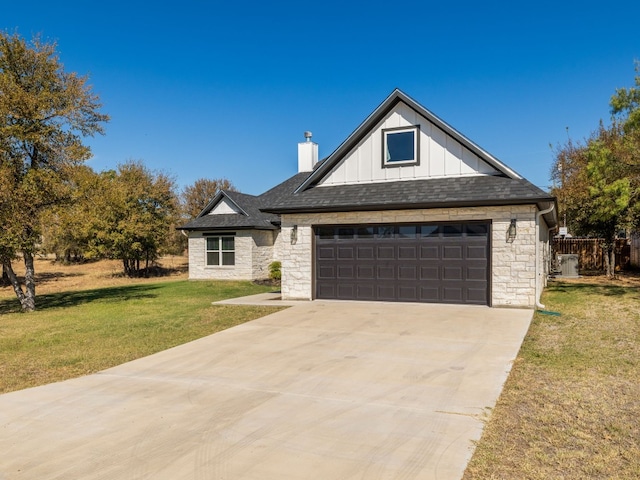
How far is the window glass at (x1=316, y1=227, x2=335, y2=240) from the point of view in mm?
13792

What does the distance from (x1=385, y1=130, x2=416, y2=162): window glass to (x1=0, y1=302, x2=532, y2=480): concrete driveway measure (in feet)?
21.9

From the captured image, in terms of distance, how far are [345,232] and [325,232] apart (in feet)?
2.17

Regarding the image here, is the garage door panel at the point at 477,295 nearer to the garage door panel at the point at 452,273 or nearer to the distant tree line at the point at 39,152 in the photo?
the garage door panel at the point at 452,273

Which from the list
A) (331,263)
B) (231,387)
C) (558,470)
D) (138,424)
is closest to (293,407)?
(231,387)

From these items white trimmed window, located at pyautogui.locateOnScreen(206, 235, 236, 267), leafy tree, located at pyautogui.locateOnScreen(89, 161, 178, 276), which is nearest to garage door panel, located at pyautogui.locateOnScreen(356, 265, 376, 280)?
white trimmed window, located at pyautogui.locateOnScreen(206, 235, 236, 267)

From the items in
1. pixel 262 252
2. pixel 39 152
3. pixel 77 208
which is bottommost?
pixel 262 252

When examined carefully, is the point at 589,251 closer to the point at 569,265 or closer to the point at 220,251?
the point at 569,265

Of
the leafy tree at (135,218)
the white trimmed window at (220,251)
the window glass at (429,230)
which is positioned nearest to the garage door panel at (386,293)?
the window glass at (429,230)

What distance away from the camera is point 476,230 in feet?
39.8

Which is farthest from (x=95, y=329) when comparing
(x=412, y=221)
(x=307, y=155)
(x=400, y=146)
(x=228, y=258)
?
(x=307, y=155)

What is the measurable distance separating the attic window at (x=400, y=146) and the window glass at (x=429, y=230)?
2.11 metres

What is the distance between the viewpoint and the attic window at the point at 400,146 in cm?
1336

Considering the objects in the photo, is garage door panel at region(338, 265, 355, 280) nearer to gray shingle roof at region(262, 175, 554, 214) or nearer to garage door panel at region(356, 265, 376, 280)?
garage door panel at region(356, 265, 376, 280)

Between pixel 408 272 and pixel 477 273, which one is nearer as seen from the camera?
pixel 477 273
